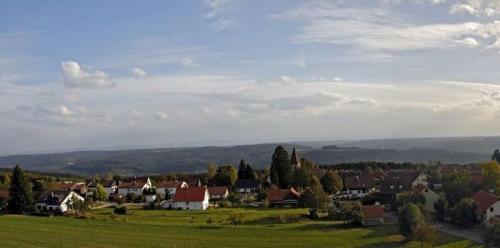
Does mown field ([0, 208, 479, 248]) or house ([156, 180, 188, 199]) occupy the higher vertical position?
house ([156, 180, 188, 199])

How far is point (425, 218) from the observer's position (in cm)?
5147

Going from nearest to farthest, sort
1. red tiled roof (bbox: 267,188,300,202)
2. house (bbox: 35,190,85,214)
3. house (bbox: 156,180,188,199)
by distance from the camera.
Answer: house (bbox: 35,190,85,214)
red tiled roof (bbox: 267,188,300,202)
house (bbox: 156,180,188,199)

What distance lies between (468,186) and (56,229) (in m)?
41.6

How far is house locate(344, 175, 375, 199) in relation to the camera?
294 feet

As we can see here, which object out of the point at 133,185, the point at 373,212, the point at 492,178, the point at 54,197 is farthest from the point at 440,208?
the point at 133,185

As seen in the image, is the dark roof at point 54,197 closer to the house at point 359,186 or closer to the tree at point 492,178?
the house at point 359,186

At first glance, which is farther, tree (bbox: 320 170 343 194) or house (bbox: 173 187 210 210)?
tree (bbox: 320 170 343 194)

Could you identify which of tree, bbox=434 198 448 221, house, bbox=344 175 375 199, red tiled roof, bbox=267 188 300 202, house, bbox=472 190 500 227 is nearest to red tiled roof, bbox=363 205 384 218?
tree, bbox=434 198 448 221

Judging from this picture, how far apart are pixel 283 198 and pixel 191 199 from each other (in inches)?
460

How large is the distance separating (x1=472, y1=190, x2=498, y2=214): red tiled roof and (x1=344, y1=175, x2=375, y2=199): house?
31.4 meters

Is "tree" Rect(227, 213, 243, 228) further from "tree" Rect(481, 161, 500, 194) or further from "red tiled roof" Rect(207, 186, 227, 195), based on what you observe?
"red tiled roof" Rect(207, 186, 227, 195)

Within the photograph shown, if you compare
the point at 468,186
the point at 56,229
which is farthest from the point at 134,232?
the point at 468,186

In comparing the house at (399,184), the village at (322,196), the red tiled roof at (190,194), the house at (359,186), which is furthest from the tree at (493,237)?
the house at (359,186)

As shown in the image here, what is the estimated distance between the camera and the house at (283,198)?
76.6 m
